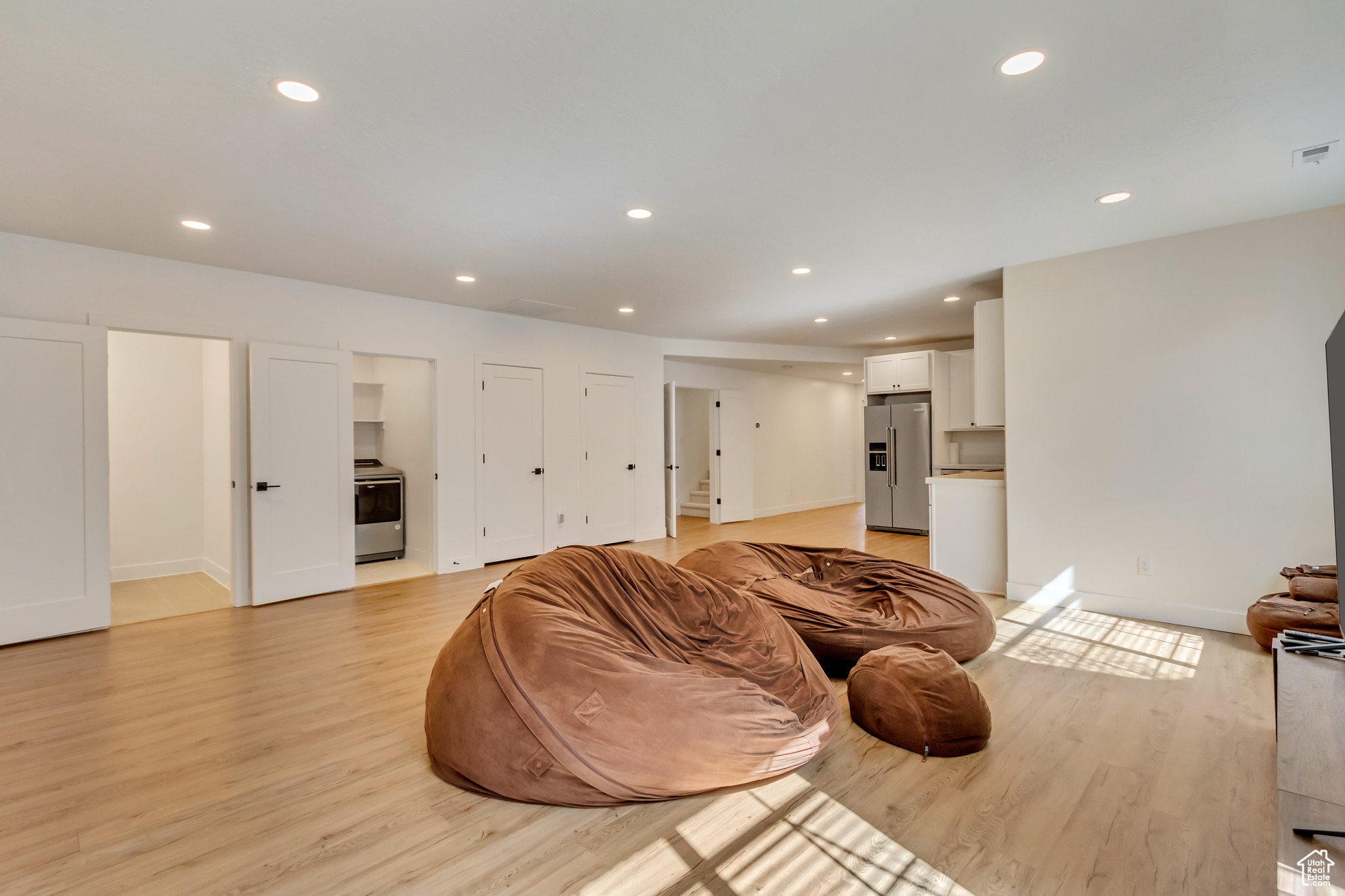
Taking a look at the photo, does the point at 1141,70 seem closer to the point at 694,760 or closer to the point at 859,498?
the point at 694,760

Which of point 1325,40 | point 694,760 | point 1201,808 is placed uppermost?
point 1325,40

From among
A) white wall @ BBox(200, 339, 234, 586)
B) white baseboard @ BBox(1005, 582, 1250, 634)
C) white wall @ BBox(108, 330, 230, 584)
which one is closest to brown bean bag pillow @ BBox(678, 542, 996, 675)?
white baseboard @ BBox(1005, 582, 1250, 634)

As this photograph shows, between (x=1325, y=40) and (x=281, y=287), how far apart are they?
5.99 meters

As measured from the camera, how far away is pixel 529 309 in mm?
6145

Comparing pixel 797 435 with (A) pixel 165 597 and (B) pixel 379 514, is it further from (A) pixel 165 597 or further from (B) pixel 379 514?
(A) pixel 165 597

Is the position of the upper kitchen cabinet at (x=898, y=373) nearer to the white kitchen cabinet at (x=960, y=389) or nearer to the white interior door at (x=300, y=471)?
the white kitchen cabinet at (x=960, y=389)

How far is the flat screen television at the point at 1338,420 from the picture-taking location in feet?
4.86

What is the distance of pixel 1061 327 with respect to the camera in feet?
14.7

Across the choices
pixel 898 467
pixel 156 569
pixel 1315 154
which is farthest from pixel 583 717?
pixel 898 467

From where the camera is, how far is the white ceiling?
6.54ft

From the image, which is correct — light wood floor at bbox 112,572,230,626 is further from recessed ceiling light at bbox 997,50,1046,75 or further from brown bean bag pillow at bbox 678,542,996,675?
recessed ceiling light at bbox 997,50,1046,75

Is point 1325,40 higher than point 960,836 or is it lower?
higher

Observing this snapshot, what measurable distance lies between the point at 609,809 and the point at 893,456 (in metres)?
7.20

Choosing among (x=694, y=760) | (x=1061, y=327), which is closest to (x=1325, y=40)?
→ (x=1061, y=327)
